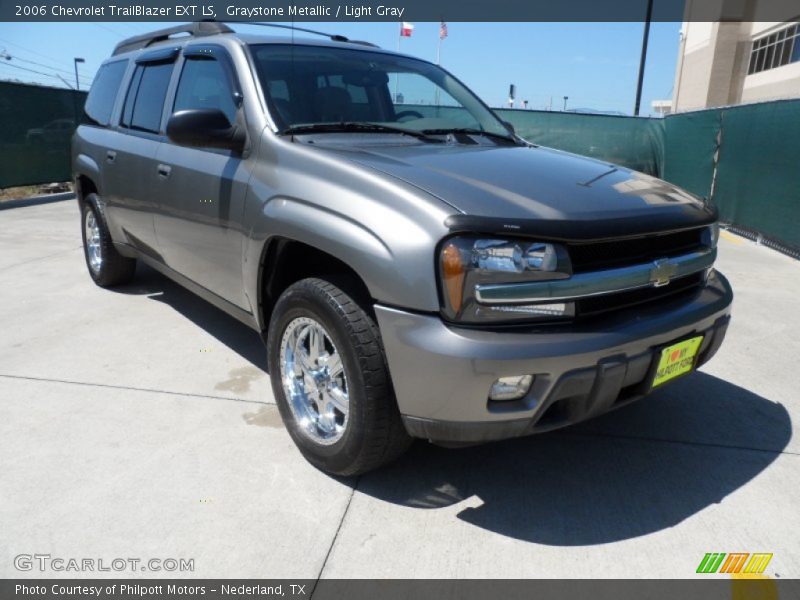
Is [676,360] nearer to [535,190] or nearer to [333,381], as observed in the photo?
[535,190]

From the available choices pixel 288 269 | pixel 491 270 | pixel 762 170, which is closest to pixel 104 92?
pixel 288 269

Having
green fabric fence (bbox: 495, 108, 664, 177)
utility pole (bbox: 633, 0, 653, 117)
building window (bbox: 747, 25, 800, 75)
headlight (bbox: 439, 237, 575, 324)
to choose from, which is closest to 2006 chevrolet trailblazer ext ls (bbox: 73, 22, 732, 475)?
headlight (bbox: 439, 237, 575, 324)

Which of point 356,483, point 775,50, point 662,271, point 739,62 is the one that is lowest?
point 356,483

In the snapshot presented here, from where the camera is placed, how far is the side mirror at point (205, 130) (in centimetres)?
292

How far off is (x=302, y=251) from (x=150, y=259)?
2.06m

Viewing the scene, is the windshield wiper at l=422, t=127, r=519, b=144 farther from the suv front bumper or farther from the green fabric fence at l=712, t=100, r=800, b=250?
the green fabric fence at l=712, t=100, r=800, b=250

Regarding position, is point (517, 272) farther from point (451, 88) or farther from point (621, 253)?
point (451, 88)

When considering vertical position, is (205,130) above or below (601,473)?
above

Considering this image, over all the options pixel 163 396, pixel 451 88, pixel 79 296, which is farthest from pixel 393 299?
pixel 79 296

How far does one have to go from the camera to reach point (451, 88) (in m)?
4.16

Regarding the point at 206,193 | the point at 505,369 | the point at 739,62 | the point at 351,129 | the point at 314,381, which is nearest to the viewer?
the point at 505,369

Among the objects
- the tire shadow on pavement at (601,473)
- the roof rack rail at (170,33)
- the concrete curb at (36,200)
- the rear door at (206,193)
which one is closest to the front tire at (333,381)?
the tire shadow on pavement at (601,473)

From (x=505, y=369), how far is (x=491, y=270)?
334 millimetres

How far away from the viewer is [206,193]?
3.36 metres
